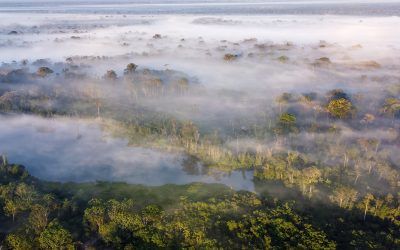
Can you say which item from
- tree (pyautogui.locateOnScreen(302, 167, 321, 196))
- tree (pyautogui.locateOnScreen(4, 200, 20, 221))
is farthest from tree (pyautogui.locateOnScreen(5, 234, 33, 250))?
tree (pyautogui.locateOnScreen(302, 167, 321, 196))

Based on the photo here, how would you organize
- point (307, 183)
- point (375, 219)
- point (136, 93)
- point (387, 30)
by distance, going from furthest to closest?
1. point (387, 30)
2. point (136, 93)
3. point (307, 183)
4. point (375, 219)

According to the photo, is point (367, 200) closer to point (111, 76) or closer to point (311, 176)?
point (311, 176)

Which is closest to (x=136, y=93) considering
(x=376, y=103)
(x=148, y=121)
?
(x=148, y=121)

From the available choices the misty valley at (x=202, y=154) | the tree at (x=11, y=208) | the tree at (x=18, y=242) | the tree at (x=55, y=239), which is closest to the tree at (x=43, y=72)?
the misty valley at (x=202, y=154)

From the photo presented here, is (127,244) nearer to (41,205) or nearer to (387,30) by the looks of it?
(41,205)

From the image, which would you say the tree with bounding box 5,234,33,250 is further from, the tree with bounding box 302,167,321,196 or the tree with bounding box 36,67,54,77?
the tree with bounding box 36,67,54,77
